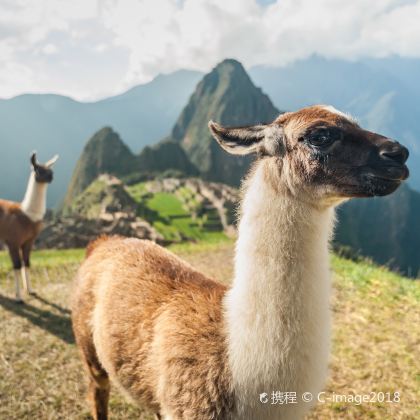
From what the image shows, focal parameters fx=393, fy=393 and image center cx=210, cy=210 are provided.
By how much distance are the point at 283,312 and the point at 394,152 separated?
1.14 metres

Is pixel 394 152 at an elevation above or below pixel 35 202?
above

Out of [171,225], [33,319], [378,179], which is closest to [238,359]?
[378,179]

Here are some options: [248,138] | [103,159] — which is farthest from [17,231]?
[103,159]

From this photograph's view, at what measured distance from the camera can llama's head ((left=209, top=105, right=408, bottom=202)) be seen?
2293 millimetres

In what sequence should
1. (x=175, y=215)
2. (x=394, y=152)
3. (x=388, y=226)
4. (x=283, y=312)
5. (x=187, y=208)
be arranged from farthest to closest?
(x=388, y=226), (x=187, y=208), (x=175, y=215), (x=283, y=312), (x=394, y=152)

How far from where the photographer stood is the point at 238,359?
2467 millimetres

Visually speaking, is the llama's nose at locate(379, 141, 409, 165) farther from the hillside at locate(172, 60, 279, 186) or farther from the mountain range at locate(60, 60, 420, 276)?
the hillside at locate(172, 60, 279, 186)

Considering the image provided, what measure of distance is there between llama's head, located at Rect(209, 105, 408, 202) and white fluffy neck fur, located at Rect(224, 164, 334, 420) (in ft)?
0.52

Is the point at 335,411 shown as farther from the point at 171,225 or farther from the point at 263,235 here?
the point at 171,225

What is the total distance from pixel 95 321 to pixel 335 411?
8.77 feet

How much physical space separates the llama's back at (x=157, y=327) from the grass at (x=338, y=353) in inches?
60.9

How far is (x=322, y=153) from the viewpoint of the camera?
242cm

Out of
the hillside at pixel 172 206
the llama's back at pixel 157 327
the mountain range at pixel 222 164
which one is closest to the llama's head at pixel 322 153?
the llama's back at pixel 157 327

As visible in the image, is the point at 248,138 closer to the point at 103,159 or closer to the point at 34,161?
the point at 34,161
